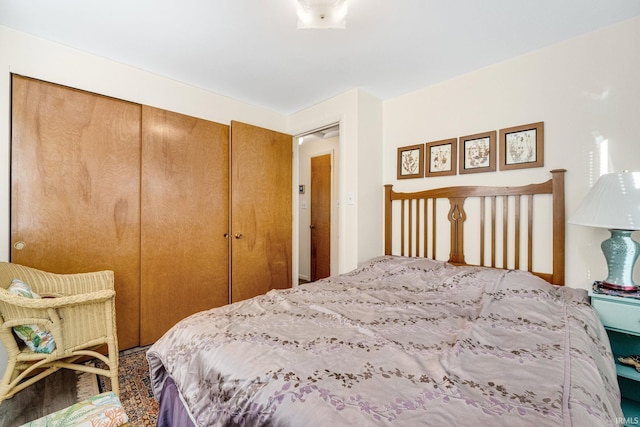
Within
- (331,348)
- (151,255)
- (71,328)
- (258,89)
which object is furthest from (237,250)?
(331,348)

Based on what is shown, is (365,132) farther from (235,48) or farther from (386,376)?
(386,376)

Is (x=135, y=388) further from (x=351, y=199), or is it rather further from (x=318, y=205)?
(x=318, y=205)

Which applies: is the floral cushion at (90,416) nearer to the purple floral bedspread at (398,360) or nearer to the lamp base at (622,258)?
the purple floral bedspread at (398,360)

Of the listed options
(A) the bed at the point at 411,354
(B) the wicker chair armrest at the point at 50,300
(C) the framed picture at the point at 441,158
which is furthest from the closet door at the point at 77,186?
(C) the framed picture at the point at 441,158

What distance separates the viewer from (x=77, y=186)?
2100 mm

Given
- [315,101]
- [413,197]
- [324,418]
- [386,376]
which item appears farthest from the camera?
[315,101]

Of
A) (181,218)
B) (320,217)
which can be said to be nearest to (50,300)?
(181,218)

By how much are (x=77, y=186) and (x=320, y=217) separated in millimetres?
3070

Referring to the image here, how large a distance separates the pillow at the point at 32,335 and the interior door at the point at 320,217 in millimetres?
3274

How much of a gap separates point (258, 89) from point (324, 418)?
9.23 feet

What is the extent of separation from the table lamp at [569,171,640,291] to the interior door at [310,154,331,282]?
3.12 m

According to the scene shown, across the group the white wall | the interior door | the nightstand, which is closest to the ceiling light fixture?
the white wall

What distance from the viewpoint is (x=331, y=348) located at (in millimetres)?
1083

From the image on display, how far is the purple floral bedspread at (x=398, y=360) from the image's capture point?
758 mm
